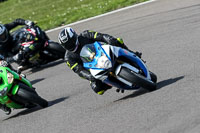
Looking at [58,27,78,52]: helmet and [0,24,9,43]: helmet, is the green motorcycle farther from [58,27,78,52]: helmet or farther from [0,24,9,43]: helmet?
[0,24,9,43]: helmet

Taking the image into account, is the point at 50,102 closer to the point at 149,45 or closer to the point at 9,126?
the point at 9,126

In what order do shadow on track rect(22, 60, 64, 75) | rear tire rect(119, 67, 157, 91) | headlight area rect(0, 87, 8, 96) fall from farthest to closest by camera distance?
shadow on track rect(22, 60, 64, 75)
headlight area rect(0, 87, 8, 96)
rear tire rect(119, 67, 157, 91)

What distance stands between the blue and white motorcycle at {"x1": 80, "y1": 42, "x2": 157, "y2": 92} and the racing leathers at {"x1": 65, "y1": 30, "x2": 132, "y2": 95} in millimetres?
193

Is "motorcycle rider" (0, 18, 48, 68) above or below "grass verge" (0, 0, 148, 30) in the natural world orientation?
above

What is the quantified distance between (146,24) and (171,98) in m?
6.92

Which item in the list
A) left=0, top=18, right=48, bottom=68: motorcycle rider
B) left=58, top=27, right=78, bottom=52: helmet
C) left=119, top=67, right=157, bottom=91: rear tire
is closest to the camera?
left=119, top=67, right=157, bottom=91: rear tire

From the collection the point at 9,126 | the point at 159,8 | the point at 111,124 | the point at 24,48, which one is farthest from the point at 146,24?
the point at 111,124

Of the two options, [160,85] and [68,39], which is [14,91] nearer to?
[68,39]

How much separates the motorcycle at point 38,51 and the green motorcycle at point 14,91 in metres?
3.98

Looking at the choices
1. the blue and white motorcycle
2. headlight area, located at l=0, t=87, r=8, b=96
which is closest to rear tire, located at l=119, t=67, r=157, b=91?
the blue and white motorcycle

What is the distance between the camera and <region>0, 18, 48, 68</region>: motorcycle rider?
12886 millimetres

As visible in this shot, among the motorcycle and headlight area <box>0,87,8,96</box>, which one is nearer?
headlight area <box>0,87,8,96</box>

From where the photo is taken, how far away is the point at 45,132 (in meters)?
7.58

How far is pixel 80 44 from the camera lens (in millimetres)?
8188
